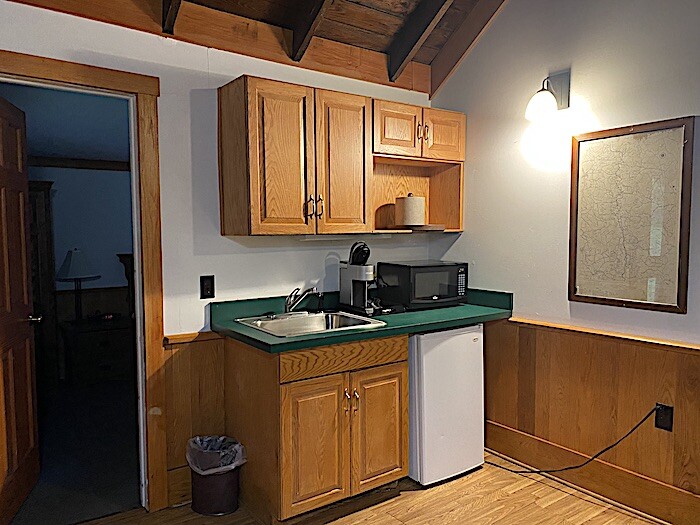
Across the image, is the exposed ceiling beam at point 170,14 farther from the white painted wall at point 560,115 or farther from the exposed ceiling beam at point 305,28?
the white painted wall at point 560,115

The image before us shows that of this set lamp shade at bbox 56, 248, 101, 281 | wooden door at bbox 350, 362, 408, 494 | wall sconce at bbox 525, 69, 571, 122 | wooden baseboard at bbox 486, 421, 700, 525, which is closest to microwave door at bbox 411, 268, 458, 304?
wooden door at bbox 350, 362, 408, 494

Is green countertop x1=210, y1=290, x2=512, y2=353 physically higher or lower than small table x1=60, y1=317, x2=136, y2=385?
higher

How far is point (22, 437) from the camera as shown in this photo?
2791 mm

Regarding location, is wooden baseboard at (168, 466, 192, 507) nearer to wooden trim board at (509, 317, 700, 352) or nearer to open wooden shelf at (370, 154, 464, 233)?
open wooden shelf at (370, 154, 464, 233)

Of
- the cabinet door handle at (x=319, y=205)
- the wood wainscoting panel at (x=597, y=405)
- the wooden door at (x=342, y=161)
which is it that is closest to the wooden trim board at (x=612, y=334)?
the wood wainscoting panel at (x=597, y=405)

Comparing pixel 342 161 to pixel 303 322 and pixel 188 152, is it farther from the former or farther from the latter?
pixel 303 322

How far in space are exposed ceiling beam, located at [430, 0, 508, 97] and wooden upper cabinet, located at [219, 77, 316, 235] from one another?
122cm

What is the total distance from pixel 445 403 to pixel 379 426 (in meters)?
0.42

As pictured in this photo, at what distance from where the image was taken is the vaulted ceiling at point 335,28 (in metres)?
2.66

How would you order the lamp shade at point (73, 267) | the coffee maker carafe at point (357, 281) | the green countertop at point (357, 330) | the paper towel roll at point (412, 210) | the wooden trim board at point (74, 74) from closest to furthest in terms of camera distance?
the wooden trim board at point (74, 74), the green countertop at point (357, 330), the coffee maker carafe at point (357, 281), the paper towel roll at point (412, 210), the lamp shade at point (73, 267)

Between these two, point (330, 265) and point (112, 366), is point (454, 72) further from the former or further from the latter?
point (112, 366)

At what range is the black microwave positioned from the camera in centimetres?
321

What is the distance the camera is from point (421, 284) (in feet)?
10.6

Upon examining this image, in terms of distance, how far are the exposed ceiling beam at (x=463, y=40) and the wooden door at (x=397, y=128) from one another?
1.75 feet
